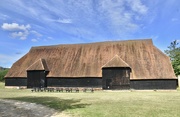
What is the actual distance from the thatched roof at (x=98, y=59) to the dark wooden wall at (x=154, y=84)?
2.13ft

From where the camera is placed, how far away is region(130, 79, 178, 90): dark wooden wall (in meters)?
33.7

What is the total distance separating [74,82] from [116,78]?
22.3 feet

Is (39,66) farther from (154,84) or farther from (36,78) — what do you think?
(154,84)

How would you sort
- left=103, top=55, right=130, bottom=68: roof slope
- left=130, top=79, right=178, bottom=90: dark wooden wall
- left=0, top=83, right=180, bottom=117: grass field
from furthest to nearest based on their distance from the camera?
left=103, top=55, right=130, bottom=68: roof slope → left=130, top=79, right=178, bottom=90: dark wooden wall → left=0, top=83, right=180, bottom=117: grass field

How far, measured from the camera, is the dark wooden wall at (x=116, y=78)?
34.8m

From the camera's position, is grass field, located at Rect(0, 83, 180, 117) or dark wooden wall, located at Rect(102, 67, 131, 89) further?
dark wooden wall, located at Rect(102, 67, 131, 89)

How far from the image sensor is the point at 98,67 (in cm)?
3738

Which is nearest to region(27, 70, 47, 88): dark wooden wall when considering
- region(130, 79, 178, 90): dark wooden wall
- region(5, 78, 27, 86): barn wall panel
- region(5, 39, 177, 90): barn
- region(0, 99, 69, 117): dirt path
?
region(5, 39, 177, 90): barn

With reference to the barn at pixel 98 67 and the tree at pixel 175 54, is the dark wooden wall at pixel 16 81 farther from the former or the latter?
the tree at pixel 175 54

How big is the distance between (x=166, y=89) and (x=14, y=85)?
2511cm

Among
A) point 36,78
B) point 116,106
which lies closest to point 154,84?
point 36,78

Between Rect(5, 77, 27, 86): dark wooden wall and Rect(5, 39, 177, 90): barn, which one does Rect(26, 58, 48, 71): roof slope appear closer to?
Rect(5, 39, 177, 90): barn

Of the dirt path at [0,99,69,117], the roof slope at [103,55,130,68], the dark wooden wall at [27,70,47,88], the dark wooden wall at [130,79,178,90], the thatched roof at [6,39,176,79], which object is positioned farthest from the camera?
the dark wooden wall at [27,70,47,88]

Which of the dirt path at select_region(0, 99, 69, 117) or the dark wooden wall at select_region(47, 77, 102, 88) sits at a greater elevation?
the dark wooden wall at select_region(47, 77, 102, 88)
